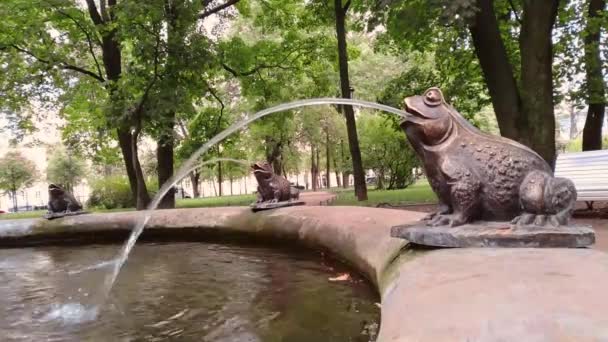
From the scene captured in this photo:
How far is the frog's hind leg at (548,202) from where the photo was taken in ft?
9.48

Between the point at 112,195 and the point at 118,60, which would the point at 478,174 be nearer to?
the point at 118,60

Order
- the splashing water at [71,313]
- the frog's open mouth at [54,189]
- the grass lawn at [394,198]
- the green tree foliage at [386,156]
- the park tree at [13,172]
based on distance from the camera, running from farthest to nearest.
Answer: the park tree at [13,172] → the green tree foliage at [386,156] → the grass lawn at [394,198] → the frog's open mouth at [54,189] → the splashing water at [71,313]

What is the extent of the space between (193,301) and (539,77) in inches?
301

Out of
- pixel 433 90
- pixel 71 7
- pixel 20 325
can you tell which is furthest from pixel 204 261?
pixel 71 7

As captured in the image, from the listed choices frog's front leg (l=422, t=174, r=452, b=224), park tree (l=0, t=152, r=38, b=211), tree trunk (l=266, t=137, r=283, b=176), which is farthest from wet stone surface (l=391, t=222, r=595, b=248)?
park tree (l=0, t=152, r=38, b=211)

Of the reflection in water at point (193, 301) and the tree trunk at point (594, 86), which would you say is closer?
the reflection in water at point (193, 301)

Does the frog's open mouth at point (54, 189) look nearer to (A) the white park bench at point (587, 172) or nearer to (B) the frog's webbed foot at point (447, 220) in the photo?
(B) the frog's webbed foot at point (447, 220)

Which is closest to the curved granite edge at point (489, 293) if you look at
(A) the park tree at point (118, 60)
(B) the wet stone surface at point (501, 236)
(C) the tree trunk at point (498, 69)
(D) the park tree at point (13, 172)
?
(B) the wet stone surface at point (501, 236)

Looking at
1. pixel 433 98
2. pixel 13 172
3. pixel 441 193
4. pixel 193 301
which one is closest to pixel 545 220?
pixel 441 193

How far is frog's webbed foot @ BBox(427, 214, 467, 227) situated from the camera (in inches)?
122

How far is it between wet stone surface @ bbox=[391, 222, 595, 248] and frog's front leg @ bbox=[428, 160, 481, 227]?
7cm

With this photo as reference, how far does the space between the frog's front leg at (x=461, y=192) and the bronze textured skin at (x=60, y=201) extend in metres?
6.83

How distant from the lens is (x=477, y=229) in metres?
2.91

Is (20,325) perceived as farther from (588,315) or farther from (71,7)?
(71,7)
